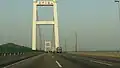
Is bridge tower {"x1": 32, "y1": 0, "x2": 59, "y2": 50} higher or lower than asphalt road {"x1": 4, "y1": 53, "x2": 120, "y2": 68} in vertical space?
higher

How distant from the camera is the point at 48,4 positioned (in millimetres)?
83438

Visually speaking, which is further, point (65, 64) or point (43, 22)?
point (43, 22)

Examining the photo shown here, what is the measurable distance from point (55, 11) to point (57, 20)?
99.3 inches

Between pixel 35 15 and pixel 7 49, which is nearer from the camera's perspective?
pixel 7 49

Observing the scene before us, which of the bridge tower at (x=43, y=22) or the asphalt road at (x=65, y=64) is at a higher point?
the bridge tower at (x=43, y=22)

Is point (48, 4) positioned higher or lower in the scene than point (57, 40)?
higher

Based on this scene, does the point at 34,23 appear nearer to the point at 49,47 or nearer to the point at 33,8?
the point at 33,8

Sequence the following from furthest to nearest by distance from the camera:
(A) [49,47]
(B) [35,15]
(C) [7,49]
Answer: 1. (A) [49,47]
2. (B) [35,15]
3. (C) [7,49]

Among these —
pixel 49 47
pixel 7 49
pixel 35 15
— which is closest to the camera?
pixel 7 49

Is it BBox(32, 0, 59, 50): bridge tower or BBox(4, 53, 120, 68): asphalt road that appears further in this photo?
BBox(32, 0, 59, 50): bridge tower

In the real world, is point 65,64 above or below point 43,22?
below

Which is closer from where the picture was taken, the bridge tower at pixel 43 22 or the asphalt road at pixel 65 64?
the asphalt road at pixel 65 64

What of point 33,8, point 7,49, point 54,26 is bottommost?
point 7,49

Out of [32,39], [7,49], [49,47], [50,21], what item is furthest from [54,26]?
[49,47]
